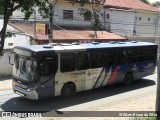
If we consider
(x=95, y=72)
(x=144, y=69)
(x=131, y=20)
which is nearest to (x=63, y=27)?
(x=131, y=20)

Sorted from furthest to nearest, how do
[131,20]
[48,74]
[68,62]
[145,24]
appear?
[145,24] < [131,20] < [68,62] < [48,74]

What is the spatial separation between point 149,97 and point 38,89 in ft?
19.8

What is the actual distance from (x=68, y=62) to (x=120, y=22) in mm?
23204

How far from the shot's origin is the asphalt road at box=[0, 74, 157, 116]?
13.9 metres

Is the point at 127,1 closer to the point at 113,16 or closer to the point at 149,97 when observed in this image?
the point at 113,16

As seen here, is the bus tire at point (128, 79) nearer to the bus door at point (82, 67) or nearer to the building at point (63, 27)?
the bus door at point (82, 67)

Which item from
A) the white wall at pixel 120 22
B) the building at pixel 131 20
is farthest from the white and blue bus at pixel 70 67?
the white wall at pixel 120 22

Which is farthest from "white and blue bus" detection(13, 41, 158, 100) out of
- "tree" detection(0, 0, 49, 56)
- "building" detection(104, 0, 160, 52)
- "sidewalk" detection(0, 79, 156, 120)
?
"building" detection(104, 0, 160, 52)

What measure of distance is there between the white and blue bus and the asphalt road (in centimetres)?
48

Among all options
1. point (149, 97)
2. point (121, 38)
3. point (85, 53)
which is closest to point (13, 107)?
point (85, 53)

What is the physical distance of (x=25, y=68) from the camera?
570 inches

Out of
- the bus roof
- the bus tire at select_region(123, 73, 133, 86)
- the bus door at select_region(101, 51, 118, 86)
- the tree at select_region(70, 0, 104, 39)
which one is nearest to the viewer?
the tree at select_region(70, 0, 104, 39)

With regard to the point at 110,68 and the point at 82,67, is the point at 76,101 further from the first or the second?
the point at 110,68

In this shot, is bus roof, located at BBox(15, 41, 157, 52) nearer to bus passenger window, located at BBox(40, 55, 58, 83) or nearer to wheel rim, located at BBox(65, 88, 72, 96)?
bus passenger window, located at BBox(40, 55, 58, 83)
